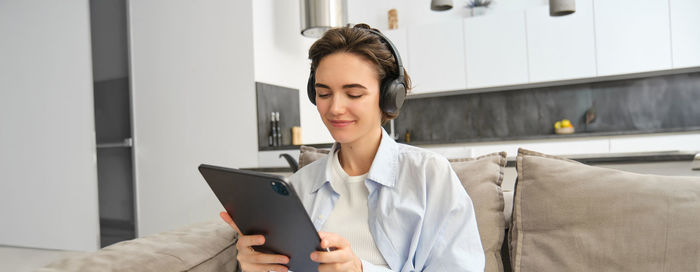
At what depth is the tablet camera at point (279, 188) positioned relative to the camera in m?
0.71

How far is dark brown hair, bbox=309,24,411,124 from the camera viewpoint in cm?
106

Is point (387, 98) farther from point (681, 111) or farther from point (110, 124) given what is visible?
point (681, 111)

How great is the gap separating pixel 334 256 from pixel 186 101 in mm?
3146

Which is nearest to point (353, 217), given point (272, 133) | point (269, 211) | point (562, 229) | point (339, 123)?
point (339, 123)

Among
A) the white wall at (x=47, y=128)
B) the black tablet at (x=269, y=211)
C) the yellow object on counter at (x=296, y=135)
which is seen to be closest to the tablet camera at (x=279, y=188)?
the black tablet at (x=269, y=211)

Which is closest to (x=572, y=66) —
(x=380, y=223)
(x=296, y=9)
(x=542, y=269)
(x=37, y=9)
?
(x=296, y=9)

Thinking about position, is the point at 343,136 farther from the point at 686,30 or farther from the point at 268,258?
the point at 686,30

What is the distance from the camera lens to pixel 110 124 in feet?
12.9

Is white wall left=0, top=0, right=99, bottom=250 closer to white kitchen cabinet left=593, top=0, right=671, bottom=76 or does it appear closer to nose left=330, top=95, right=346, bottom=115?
nose left=330, top=95, right=346, bottom=115

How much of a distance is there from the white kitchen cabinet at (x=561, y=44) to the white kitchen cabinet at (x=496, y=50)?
3.0 inches

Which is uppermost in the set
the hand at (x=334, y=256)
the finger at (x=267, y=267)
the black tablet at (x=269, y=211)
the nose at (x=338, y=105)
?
the nose at (x=338, y=105)

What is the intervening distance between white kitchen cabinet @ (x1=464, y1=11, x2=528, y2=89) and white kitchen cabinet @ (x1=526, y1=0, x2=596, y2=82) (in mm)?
77

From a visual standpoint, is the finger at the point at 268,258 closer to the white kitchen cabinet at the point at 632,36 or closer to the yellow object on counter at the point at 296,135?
the yellow object on counter at the point at 296,135

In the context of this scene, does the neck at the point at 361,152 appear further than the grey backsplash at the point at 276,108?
No
